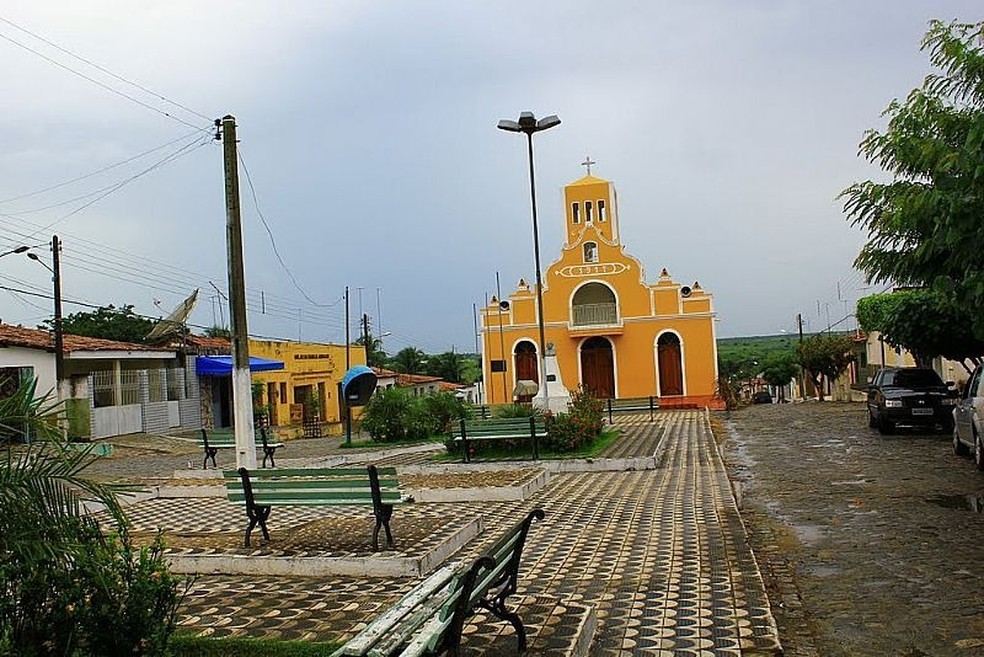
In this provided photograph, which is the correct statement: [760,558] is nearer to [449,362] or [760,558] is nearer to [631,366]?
[631,366]

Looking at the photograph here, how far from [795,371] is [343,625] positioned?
5100 centimetres

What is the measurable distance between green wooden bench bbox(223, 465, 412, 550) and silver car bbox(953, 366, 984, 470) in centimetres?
857

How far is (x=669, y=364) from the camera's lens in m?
40.6

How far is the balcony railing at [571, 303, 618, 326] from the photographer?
41188 mm

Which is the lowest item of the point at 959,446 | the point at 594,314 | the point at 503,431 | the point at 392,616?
the point at 959,446

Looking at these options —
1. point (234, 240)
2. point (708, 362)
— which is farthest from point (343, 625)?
point (708, 362)

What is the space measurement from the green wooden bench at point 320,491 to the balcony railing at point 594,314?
3348cm

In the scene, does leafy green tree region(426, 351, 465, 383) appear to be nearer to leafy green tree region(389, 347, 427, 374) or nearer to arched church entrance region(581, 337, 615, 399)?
leafy green tree region(389, 347, 427, 374)

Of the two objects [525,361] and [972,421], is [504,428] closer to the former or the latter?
[972,421]

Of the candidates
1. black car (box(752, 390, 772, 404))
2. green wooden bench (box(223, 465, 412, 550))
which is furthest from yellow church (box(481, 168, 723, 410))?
green wooden bench (box(223, 465, 412, 550))

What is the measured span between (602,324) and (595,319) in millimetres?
650

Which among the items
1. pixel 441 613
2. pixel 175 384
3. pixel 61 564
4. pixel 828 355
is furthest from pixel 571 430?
pixel 828 355

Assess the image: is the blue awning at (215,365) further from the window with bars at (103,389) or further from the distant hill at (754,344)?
the distant hill at (754,344)

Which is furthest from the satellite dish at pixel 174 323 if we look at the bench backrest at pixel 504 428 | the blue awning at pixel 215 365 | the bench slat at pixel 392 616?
the bench slat at pixel 392 616
